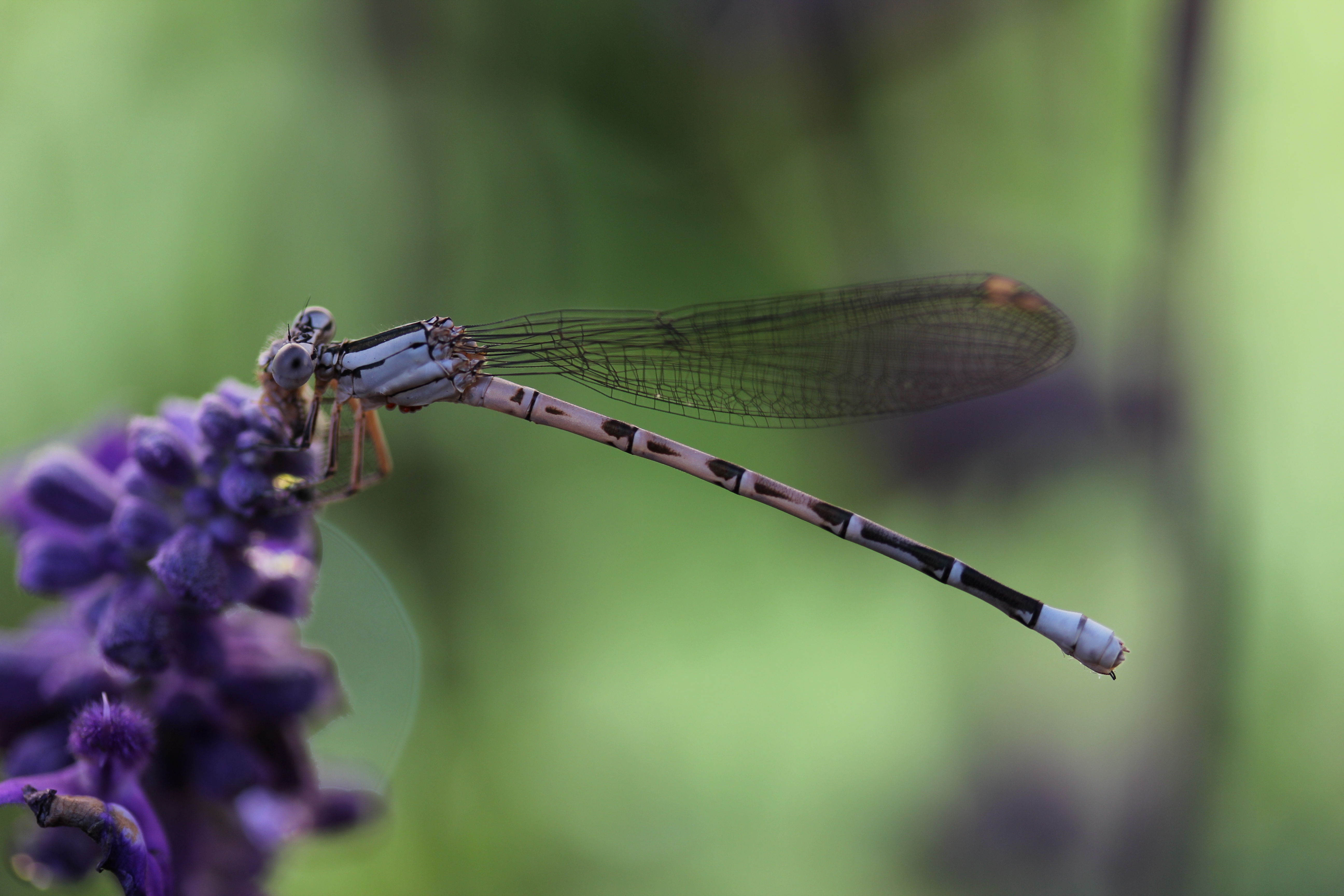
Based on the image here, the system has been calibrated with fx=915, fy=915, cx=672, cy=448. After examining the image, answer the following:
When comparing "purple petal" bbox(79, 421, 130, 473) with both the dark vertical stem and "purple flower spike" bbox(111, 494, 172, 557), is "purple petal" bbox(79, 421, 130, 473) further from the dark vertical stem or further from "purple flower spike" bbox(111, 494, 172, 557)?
the dark vertical stem

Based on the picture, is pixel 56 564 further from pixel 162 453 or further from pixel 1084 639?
pixel 1084 639

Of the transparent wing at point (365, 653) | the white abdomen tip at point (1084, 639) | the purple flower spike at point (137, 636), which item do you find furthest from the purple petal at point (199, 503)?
the white abdomen tip at point (1084, 639)

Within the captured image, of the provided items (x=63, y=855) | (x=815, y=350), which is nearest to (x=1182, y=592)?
(x=815, y=350)

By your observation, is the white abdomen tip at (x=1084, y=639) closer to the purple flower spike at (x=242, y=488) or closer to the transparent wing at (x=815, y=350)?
the transparent wing at (x=815, y=350)

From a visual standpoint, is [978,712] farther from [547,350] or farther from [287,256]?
[287,256]

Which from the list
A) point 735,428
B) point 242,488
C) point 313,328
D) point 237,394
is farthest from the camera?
point 735,428

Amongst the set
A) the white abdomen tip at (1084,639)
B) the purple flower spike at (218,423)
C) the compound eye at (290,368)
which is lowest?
the purple flower spike at (218,423)

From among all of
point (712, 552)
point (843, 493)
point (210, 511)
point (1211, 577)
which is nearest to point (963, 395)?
point (843, 493)
